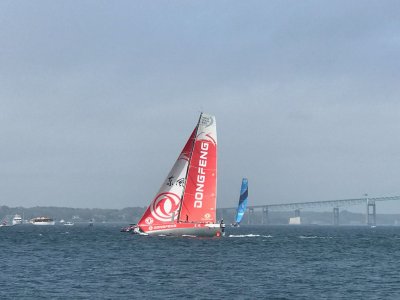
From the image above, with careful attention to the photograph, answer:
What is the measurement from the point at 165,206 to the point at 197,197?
4286mm

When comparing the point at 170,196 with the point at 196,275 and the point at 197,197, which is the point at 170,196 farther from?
the point at 196,275

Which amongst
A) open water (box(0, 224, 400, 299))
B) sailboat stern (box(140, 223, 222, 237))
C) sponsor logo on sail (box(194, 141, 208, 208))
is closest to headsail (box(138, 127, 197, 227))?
sailboat stern (box(140, 223, 222, 237))

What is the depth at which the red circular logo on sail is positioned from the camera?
80750 millimetres

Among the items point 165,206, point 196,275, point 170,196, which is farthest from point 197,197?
point 196,275

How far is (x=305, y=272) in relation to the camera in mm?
49969

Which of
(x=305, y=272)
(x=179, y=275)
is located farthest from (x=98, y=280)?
(x=305, y=272)

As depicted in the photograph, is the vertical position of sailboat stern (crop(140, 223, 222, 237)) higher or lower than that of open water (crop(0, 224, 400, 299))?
higher

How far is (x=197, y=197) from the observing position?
3132 inches

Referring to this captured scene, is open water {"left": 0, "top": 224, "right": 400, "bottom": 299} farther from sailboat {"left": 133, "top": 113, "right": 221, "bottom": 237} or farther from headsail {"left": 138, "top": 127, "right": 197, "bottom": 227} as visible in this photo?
headsail {"left": 138, "top": 127, "right": 197, "bottom": 227}

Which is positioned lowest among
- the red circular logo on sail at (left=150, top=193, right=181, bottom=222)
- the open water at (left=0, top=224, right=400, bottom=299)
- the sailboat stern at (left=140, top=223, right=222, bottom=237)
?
the open water at (left=0, top=224, right=400, bottom=299)

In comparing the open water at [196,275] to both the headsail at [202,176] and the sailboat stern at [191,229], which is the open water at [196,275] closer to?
the sailboat stern at [191,229]

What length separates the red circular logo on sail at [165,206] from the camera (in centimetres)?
8075

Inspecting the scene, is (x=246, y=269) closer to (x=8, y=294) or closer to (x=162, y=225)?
(x=8, y=294)

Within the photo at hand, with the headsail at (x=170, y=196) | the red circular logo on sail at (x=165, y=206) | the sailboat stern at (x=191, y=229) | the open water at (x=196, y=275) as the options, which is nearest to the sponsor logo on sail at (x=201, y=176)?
the headsail at (x=170, y=196)
